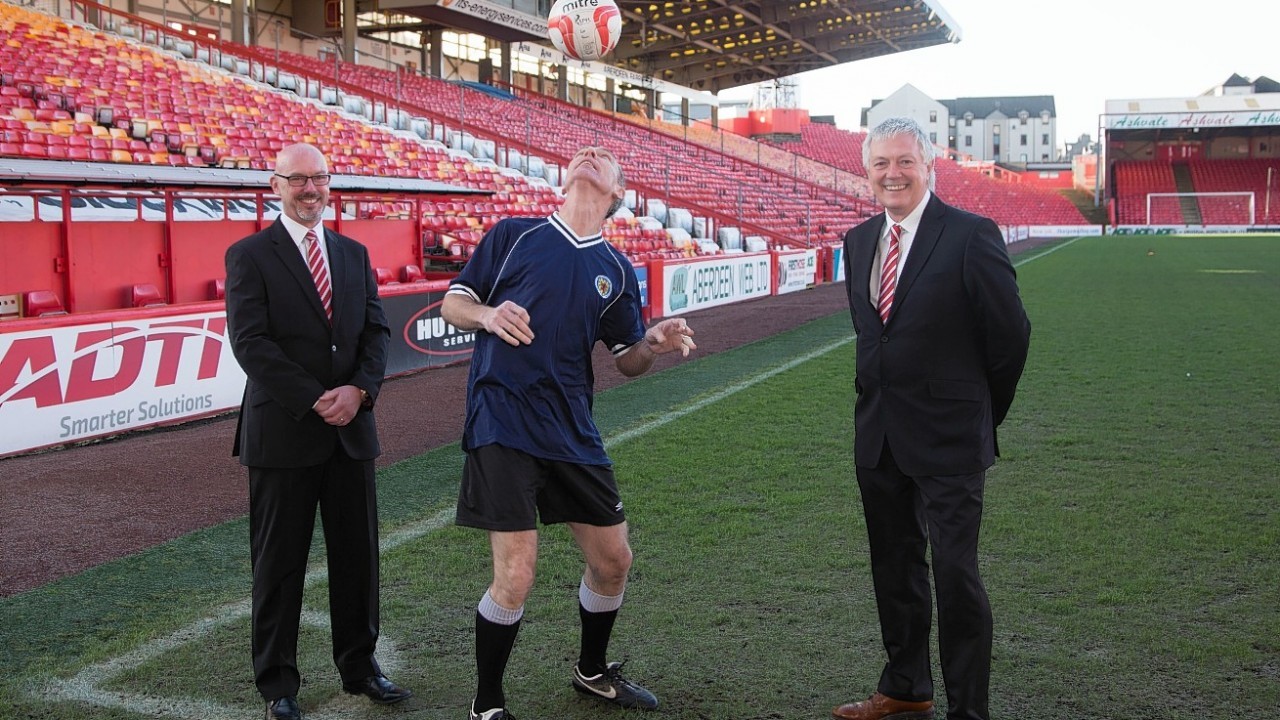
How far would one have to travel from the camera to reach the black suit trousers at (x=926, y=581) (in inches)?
133

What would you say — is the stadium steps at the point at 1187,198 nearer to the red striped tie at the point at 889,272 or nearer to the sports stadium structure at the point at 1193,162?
the sports stadium structure at the point at 1193,162

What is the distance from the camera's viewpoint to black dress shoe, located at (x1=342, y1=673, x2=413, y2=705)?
3.86 meters

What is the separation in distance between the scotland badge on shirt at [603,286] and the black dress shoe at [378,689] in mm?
1544

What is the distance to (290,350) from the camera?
3752mm

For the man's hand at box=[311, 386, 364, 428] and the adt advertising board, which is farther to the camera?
the adt advertising board

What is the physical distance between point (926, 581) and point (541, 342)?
1566mm

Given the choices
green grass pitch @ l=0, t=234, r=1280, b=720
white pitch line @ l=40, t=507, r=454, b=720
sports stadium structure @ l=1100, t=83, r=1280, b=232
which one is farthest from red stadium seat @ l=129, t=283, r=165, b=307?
sports stadium structure @ l=1100, t=83, r=1280, b=232

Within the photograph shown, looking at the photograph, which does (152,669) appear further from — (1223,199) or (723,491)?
(1223,199)

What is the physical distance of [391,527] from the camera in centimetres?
620

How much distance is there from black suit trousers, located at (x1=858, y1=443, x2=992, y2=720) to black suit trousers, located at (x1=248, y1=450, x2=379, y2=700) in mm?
1733

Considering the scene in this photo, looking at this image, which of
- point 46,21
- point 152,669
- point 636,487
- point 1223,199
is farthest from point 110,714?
point 1223,199

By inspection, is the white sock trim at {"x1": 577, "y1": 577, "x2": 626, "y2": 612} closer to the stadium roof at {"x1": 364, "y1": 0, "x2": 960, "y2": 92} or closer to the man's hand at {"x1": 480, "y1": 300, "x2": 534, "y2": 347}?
the man's hand at {"x1": 480, "y1": 300, "x2": 534, "y2": 347}

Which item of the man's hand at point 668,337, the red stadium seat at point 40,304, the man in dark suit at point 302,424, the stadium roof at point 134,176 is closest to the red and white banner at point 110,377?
the stadium roof at point 134,176

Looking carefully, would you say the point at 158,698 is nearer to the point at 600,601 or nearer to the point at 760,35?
the point at 600,601
